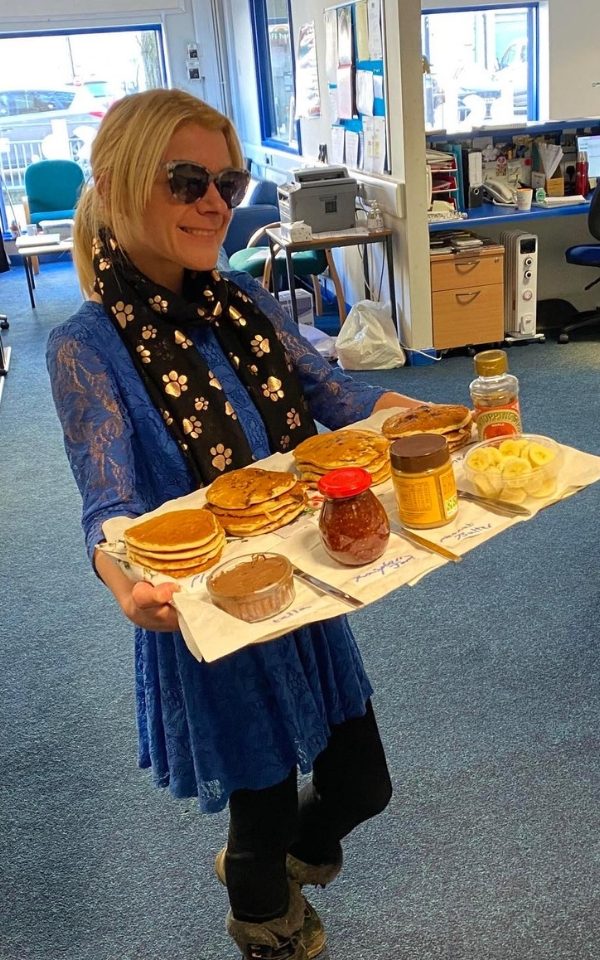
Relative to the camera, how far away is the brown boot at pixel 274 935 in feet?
4.53

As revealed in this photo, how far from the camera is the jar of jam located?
1.05 meters

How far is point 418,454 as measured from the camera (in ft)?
3.57

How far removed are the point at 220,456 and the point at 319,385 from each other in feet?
0.87

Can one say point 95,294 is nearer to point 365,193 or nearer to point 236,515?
point 236,515

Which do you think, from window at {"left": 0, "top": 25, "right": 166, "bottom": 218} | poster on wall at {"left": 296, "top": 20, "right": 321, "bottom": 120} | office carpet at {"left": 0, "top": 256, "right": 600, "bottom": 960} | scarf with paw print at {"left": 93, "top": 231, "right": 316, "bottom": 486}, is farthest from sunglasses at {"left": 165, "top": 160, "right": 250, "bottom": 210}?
window at {"left": 0, "top": 25, "right": 166, "bottom": 218}

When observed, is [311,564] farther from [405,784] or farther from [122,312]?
[405,784]

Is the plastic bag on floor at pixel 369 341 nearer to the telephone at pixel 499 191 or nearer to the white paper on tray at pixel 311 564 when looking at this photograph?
the telephone at pixel 499 191

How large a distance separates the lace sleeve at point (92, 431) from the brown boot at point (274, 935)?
2.22 ft

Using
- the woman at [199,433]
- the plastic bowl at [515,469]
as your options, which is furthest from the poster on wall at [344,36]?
the plastic bowl at [515,469]

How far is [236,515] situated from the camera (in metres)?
1.14

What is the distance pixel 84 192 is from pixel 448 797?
4.56ft

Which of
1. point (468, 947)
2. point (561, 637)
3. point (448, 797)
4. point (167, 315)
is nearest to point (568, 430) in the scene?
point (561, 637)

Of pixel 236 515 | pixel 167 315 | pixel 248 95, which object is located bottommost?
pixel 236 515

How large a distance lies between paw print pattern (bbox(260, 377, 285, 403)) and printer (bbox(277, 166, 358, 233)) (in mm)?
3701
